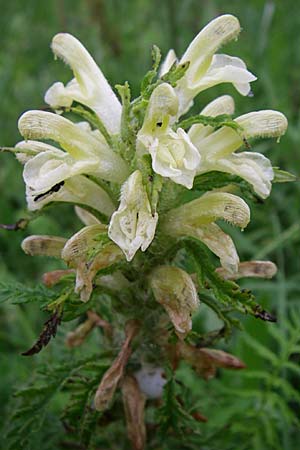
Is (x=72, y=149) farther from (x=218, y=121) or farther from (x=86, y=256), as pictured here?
(x=218, y=121)

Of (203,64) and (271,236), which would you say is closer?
(203,64)

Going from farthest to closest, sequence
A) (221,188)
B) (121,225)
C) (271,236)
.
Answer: (271,236) → (221,188) → (121,225)

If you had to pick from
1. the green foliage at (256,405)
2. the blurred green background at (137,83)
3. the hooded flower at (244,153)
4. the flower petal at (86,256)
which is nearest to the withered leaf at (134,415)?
the green foliage at (256,405)

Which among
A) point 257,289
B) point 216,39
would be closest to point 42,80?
point 257,289

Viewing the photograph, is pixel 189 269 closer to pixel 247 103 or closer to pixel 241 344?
pixel 241 344

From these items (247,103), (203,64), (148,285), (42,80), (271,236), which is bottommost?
(271,236)

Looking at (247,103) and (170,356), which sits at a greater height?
(170,356)

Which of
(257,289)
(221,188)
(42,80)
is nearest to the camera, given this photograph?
(221,188)
